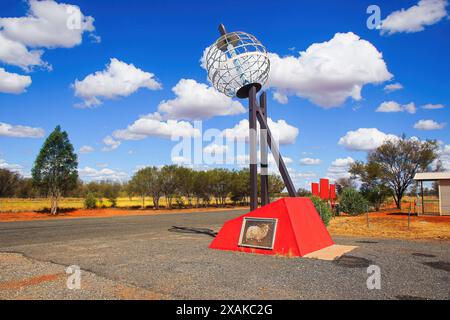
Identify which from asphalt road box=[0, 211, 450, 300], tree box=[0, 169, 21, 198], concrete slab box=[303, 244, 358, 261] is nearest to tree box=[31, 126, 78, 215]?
asphalt road box=[0, 211, 450, 300]

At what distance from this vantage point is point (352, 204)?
25.3m

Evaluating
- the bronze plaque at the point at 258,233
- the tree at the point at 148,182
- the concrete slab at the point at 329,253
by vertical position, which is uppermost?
the tree at the point at 148,182

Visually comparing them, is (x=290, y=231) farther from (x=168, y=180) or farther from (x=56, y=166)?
(x=168, y=180)

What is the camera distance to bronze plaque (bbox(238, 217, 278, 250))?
8570 mm

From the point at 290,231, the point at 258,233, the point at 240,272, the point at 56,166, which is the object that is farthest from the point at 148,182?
the point at 240,272

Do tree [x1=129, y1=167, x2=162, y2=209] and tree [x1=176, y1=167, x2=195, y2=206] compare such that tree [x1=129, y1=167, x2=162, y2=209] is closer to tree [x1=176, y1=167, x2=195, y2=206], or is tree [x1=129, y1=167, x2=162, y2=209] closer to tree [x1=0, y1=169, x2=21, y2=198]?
tree [x1=176, y1=167, x2=195, y2=206]

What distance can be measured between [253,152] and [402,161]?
28.2 metres

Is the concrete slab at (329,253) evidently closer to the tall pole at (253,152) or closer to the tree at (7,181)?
the tall pole at (253,152)

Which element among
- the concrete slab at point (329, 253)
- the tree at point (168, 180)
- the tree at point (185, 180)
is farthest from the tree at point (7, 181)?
the concrete slab at point (329, 253)

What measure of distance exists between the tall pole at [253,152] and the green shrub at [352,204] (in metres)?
17.2

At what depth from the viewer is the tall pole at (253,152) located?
10344 mm
